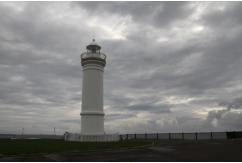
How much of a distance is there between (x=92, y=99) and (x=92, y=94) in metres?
0.68

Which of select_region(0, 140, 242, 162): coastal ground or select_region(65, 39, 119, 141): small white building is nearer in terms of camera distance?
select_region(0, 140, 242, 162): coastal ground

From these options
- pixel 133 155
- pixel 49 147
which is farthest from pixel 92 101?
pixel 133 155

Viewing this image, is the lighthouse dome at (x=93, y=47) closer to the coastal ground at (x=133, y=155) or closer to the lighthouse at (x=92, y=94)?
the lighthouse at (x=92, y=94)

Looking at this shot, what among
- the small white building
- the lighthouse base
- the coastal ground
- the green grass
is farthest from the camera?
the small white building

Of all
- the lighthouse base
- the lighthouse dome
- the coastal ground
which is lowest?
the lighthouse base

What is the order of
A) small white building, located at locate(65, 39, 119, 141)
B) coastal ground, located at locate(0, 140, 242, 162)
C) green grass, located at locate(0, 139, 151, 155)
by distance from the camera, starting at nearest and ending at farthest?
coastal ground, located at locate(0, 140, 242, 162) < green grass, located at locate(0, 139, 151, 155) < small white building, located at locate(65, 39, 119, 141)

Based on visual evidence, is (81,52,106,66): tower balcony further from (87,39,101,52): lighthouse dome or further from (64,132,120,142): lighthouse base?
(64,132,120,142): lighthouse base

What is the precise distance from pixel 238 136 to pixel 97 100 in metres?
20.3

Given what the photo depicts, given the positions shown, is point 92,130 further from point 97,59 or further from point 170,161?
point 170,161

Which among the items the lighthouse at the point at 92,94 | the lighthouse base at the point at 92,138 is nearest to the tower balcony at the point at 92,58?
the lighthouse at the point at 92,94

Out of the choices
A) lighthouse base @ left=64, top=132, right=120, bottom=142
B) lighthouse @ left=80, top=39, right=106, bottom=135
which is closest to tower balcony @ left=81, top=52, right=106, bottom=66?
lighthouse @ left=80, top=39, right=106, bottom=135

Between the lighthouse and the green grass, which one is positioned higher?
the lighthouse

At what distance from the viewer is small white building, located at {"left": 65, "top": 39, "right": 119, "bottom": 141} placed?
2708 centimetres

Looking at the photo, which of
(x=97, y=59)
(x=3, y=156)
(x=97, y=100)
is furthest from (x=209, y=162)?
(x=97, y=59)
